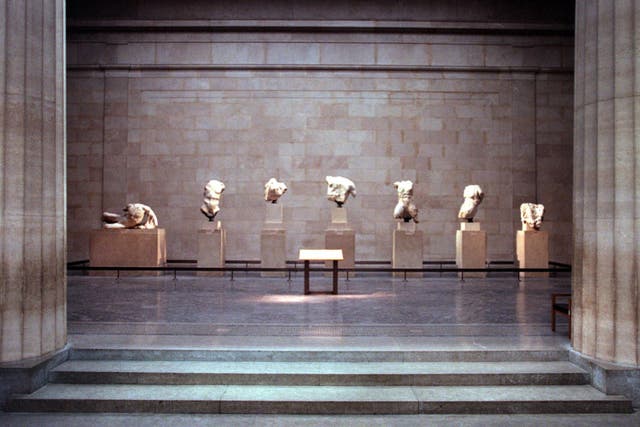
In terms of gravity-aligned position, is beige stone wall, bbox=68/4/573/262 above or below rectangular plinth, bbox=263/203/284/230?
above

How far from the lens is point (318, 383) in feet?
20.0

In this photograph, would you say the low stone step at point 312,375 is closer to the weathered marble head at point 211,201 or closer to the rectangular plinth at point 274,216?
the rectangular plinth at point 274,216

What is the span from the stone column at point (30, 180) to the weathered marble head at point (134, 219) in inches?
355

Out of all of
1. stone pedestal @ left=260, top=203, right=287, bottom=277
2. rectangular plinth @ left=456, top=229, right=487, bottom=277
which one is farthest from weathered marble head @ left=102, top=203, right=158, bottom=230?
rectangular plinth @ left=456, top=229, right=487, bottom=277

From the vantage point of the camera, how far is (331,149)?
18328mm

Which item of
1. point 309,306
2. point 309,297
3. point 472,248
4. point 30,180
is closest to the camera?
point 30,180

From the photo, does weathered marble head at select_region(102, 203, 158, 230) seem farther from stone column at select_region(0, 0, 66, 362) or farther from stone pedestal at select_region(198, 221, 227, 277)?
stone column at select_region(0, 0, 66, 362)

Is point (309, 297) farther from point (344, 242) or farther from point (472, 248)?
point (472, 248)

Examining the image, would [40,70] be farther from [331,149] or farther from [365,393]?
[331,149]

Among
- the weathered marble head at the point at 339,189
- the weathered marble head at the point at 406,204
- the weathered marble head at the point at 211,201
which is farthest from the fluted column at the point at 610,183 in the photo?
the weathered marble head at the point at 211,201

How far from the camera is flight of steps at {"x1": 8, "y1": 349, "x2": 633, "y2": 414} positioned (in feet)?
18.5

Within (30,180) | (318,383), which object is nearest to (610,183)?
(318,383)

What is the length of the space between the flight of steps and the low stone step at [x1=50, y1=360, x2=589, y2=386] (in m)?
0.01

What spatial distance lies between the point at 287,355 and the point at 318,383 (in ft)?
2.03
